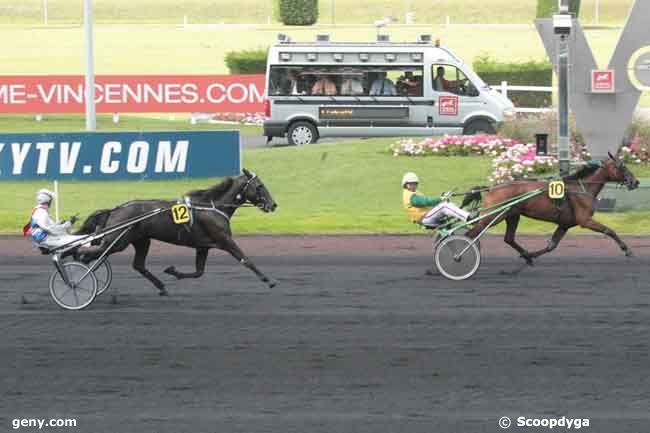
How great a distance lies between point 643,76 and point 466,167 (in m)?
3.77

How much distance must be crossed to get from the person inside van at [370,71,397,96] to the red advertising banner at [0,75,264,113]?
2.65 metres

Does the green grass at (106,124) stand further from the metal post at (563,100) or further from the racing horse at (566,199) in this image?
the racing horse at (566,199)

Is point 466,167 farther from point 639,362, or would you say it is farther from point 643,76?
point 639,362

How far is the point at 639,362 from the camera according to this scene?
10297mm

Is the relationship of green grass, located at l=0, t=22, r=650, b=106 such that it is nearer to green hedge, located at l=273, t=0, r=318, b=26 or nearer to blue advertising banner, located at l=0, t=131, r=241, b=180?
green hedge, located at l=273, t=0, r=318, b=26

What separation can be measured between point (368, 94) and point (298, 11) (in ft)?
121

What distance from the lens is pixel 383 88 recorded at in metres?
28.8

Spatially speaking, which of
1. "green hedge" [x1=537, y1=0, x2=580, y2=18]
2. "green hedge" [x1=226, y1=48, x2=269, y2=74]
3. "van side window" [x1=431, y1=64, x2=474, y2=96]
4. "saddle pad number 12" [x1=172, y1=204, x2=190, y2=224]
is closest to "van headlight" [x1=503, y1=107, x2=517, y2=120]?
"van side window" [x1=431, y1=64, x2=474, y2=96]

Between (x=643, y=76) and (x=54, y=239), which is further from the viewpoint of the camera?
(x=643, y=76)

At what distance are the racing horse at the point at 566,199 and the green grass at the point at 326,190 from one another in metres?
4.03

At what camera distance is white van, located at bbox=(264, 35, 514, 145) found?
28.8 m

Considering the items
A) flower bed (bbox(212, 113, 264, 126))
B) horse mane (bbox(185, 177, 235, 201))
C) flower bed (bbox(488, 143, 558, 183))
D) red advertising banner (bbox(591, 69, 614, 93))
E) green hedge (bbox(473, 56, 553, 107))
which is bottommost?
flower bed (bbox(212, 113, 264, 126))

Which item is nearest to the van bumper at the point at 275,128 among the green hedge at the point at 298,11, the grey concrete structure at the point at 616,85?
the grey concrete structure at the point at 616,85

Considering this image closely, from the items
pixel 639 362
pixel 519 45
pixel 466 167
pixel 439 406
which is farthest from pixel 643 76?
Result: pixel 519 45
